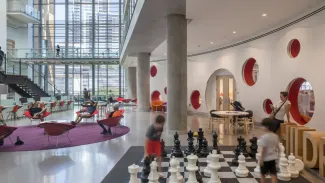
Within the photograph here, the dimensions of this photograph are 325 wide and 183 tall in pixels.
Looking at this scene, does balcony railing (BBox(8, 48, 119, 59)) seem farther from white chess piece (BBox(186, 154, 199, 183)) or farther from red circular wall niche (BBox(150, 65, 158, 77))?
white chess piece (BBox(186, 154, 199, 183))

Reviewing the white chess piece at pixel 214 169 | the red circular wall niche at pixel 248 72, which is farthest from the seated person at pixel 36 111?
the white chess piece at pixel 214 169

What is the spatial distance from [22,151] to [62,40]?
2075 centimetres

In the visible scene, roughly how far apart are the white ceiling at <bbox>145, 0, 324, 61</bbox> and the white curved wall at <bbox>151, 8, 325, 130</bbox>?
0.46m

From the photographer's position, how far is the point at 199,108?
1670 cm

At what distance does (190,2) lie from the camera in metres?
7.49

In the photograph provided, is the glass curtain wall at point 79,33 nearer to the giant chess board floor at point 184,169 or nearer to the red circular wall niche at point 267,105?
the red circular wall niche at point 267,105

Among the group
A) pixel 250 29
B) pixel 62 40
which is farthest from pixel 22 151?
pixel 62 40

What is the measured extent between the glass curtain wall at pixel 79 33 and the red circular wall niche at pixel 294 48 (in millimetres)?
19039

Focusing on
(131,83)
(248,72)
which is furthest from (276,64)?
(131,83)

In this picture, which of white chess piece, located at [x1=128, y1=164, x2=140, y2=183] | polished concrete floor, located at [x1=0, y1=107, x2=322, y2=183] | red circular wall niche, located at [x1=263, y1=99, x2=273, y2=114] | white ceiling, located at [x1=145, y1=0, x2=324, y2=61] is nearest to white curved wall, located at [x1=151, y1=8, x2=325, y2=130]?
red circular wall niche, located at [x1=263, y1=99, x2=273, y2=114]

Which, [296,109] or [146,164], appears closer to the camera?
[146,164]

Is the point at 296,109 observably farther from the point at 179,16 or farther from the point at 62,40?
the point at 62,40

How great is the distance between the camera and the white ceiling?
745 cm

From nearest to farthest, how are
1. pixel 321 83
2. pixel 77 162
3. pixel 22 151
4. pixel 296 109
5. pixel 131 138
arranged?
pixel 77 162, pixel 22 151, pixel 321 83, pixel 131 138, pixel 296 109
